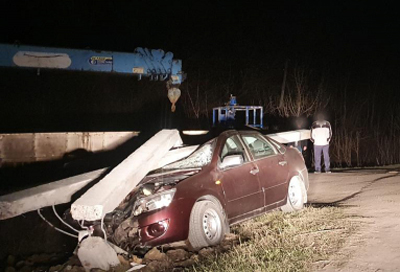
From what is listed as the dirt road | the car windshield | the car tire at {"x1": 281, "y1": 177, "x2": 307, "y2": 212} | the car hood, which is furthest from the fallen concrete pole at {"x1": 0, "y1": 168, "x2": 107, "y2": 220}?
the dirt road

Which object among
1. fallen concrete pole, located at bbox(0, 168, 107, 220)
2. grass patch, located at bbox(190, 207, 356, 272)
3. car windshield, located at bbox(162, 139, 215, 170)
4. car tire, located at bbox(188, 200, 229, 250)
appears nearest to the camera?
grass patch, located at bbox(190, 207, 356, 272)

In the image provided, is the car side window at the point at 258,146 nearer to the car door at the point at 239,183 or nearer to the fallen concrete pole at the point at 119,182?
the car door at the point at 239,183

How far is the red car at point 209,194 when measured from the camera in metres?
5.41

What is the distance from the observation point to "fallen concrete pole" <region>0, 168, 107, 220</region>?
537 cm

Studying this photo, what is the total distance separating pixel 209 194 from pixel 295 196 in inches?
94.9

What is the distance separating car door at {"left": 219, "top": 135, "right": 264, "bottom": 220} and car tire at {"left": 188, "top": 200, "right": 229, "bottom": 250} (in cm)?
26

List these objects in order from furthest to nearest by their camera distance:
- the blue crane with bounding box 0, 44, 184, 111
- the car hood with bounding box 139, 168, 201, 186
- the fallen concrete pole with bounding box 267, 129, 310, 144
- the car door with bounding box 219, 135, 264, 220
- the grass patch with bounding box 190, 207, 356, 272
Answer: the blue crane with bounding box 0, 44, 184, 111, the fallen concrete pole with bounding box 267, 129, 310, 144, the car door with bounding box 219, 135, 264, 220, the car hood with bounding box 139, 168, 201, 186, the grass patch with bounding box 190, 207, 356, 272

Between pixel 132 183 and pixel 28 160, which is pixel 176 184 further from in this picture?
pixel 28 160

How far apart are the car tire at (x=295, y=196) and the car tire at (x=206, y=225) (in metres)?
1.83

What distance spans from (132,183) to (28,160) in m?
9.72

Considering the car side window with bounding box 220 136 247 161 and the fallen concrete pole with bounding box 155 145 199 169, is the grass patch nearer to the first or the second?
the car side window with bounding box 220 136 247 161

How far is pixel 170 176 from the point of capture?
607 cm

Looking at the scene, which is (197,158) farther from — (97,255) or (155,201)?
(97,255)

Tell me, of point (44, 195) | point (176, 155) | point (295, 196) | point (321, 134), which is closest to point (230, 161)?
point (176, 155)
